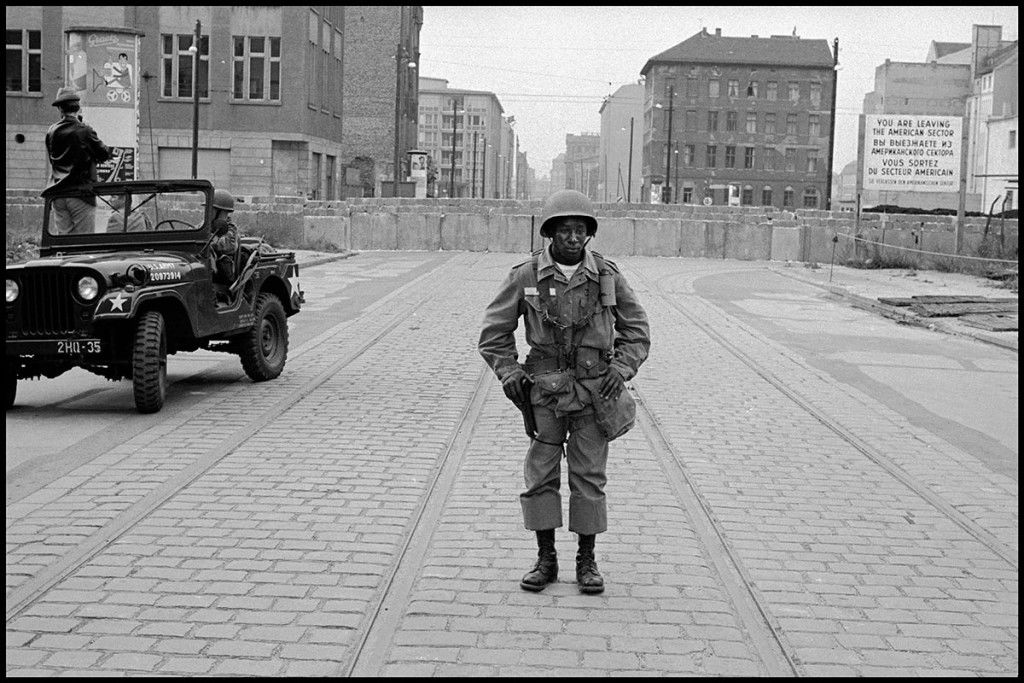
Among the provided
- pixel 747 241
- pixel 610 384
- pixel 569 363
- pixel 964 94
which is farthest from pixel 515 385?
pixel 964 94

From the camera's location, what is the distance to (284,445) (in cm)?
848

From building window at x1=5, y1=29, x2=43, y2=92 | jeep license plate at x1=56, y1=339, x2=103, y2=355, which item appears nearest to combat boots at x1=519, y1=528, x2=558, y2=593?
jeep license plate at x1=56, y1=339, x2=103, y2=355

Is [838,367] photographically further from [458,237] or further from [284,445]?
[458,237]

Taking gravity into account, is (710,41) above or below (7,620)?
above

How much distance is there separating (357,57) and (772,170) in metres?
43.1

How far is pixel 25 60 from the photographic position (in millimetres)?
50406

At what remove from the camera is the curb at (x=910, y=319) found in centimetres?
1633

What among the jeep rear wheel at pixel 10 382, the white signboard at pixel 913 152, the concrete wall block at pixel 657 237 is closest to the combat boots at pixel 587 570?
the jeep rear wheel at pixel 10 382

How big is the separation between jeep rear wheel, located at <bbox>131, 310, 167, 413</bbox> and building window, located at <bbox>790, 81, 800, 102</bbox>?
346ft

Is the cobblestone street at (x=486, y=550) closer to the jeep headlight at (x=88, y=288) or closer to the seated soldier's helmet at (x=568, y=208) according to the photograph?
the jeep headlight at (x=88, y=288)

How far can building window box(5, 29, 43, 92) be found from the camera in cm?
5031

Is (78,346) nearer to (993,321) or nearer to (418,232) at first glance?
(993,321)

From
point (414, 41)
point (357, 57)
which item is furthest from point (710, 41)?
point (357, 57)

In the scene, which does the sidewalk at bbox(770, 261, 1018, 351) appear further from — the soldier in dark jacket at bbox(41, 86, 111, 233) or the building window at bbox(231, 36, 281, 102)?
the building window at bbox(231, 36, 281, 102)
